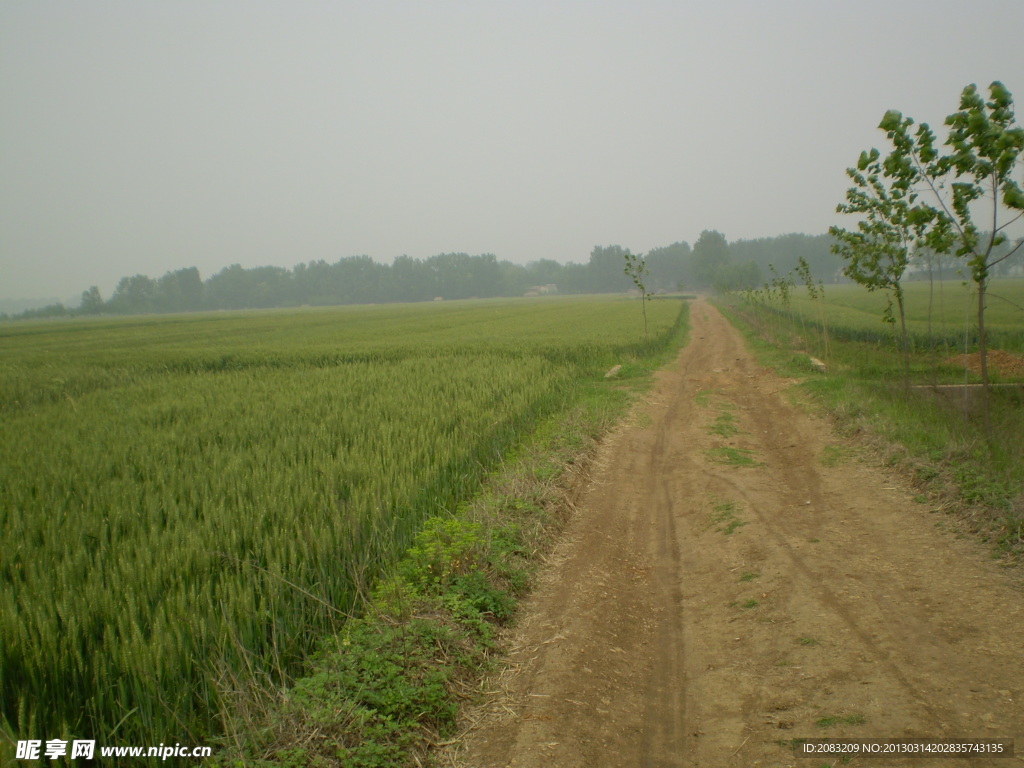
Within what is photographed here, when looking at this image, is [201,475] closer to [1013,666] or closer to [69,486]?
[69,486]

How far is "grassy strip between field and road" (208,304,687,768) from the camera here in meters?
3.01

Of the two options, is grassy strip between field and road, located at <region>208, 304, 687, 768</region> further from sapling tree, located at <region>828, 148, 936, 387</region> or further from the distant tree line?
the distant tree line

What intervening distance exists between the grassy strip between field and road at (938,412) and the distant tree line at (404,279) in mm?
106448

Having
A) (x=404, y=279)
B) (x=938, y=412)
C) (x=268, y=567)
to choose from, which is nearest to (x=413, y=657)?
(x=268, y=567)

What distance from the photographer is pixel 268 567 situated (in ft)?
14.0

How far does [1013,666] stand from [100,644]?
526 cm

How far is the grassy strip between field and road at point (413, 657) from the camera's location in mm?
3008

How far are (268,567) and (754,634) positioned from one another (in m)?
3.49

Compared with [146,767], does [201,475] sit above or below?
above

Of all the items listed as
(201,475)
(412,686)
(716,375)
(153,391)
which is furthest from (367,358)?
(412,686)

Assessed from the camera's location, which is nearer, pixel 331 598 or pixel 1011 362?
pixel 331 598

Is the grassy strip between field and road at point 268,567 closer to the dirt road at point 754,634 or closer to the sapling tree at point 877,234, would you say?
the dirt road at point 754,634

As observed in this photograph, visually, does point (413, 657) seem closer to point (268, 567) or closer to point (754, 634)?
point (268, 567)

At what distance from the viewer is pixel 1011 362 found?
49.6 ft
